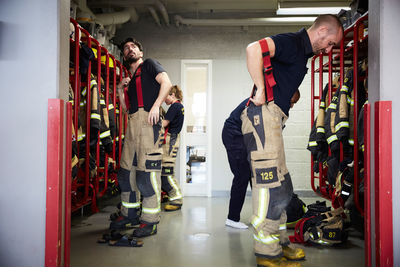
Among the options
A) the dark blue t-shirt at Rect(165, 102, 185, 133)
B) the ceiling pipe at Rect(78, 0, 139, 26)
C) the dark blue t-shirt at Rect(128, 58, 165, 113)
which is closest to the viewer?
the dark blue t-shirt at Rect(128, 58, 165, 113)

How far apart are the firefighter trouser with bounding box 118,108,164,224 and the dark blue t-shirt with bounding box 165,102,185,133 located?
1.44 meters

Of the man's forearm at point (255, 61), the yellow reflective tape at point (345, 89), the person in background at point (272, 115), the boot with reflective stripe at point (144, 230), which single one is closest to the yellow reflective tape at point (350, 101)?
the yellow reflective tape at point (345, 89)

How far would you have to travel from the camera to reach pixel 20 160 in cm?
168

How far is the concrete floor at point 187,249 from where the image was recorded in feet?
8.20

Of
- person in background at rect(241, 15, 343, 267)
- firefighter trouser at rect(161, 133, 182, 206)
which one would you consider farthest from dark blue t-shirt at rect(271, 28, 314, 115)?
firefighter trouser at rect(161, 133, 182, 206)

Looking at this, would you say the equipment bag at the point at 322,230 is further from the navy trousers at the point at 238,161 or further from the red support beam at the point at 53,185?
the red support beam at the point at 53,185

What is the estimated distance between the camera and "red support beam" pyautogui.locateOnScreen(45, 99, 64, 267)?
1651mm

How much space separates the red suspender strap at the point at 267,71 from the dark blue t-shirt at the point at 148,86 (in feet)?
4.30

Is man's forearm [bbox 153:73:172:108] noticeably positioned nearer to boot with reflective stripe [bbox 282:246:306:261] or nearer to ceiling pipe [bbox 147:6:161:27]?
boot with reflective stripe [bbox 282:246:306:261]

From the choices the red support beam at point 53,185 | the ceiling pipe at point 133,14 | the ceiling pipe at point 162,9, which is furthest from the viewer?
the ceiling pipe at point 133,14

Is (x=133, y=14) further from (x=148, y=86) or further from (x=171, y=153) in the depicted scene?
(x=148, y=86)

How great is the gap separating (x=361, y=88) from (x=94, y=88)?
9.32 ft

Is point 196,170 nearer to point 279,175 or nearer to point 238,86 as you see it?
point 238,86

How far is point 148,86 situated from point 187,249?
159 cm
